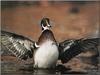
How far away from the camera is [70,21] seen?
1688cm

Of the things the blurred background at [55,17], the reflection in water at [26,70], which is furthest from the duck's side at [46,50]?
the blurred background at [55,17]

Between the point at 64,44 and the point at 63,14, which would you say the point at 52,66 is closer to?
the point at 64,44

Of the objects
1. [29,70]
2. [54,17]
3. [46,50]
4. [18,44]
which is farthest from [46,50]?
[54,17]

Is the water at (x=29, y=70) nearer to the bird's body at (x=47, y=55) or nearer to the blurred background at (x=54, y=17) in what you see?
the bird's body at (x=47, y=55)

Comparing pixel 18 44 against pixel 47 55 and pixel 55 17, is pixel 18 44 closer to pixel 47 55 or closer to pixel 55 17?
pixel 47 55

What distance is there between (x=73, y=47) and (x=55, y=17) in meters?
8.66

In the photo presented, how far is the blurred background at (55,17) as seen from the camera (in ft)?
46.2

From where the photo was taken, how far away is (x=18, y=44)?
8.81 meters

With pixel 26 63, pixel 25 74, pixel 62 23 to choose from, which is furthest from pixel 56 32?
pixel 25 74

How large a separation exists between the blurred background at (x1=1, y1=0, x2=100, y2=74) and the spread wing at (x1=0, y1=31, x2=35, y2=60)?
11.7 ft

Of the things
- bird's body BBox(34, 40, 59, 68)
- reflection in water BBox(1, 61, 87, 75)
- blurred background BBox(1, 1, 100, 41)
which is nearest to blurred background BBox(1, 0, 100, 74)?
blurred background BBox(1, 1, 100, 41)

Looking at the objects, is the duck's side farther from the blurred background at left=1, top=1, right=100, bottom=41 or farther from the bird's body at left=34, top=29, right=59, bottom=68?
the blurred background at left=1, top=1, right=100, bottom=41

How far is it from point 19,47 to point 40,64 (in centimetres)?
54

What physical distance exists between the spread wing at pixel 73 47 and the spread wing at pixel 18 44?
52 centimetres
